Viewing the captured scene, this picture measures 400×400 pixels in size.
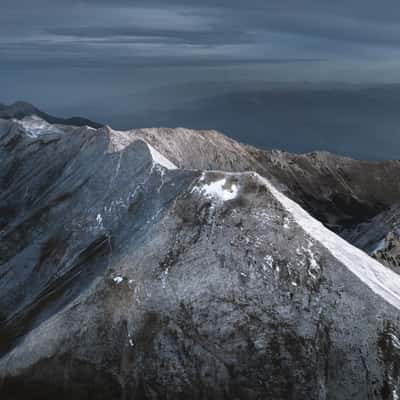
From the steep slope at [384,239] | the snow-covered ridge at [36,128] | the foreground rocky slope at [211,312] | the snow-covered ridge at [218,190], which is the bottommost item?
the snow-covered ridge at [36,128]

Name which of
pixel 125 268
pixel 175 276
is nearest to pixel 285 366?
pixel 175 276

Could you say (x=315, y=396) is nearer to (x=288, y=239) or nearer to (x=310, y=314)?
(x=310, y=314)

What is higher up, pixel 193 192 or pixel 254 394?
pixel 193 192

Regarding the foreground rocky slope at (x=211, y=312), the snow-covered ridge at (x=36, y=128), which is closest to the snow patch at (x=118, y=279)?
the foreground rocky slope at (x=211, y=312)

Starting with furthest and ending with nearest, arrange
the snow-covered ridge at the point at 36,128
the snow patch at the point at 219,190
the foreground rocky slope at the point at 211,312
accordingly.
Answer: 1. the snow-covered ridge at the point at 36,128
2. the snow patch at the point at 219,190
3. the foreground rocky slope at the point at 211,312

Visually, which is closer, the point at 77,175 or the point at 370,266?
the point at 370,266

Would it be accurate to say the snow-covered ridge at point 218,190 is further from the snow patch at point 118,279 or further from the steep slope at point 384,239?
the steep slope at point 384,239
